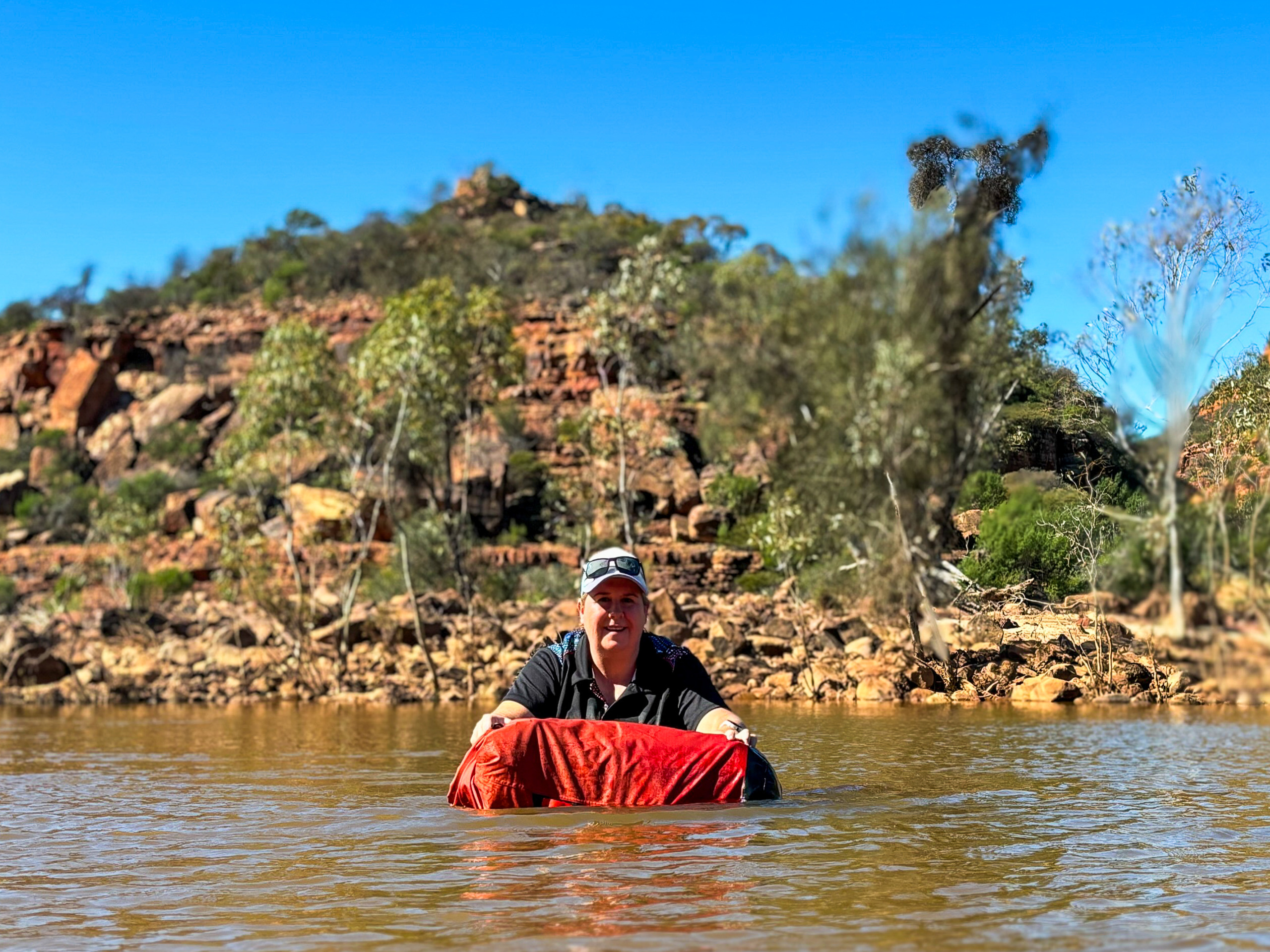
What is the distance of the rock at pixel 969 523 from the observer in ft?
19.6

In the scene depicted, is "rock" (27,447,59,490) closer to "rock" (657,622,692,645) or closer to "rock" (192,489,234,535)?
"rock" (192,489,234,535)

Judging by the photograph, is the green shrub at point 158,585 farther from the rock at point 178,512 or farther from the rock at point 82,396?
the rock at point 82,396

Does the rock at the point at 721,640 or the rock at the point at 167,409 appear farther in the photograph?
the rock at the point at 167,409

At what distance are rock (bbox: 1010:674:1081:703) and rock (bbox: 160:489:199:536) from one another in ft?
117

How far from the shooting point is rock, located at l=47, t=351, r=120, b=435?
55.5 metres

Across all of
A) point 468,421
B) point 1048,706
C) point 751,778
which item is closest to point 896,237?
point 751,778

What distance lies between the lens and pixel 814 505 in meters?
5.26

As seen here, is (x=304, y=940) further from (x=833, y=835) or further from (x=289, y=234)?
(x=289, y=234)

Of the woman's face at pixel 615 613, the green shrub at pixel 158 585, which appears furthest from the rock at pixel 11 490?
the woman's face at pixel 615 613

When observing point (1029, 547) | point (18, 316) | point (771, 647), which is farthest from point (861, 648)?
point (18, 316)

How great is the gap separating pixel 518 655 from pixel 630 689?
593 inches

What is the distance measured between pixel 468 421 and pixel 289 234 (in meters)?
46.7

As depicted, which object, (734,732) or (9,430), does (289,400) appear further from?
(9,430)

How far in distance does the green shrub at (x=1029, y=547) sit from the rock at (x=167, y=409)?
49186mm
